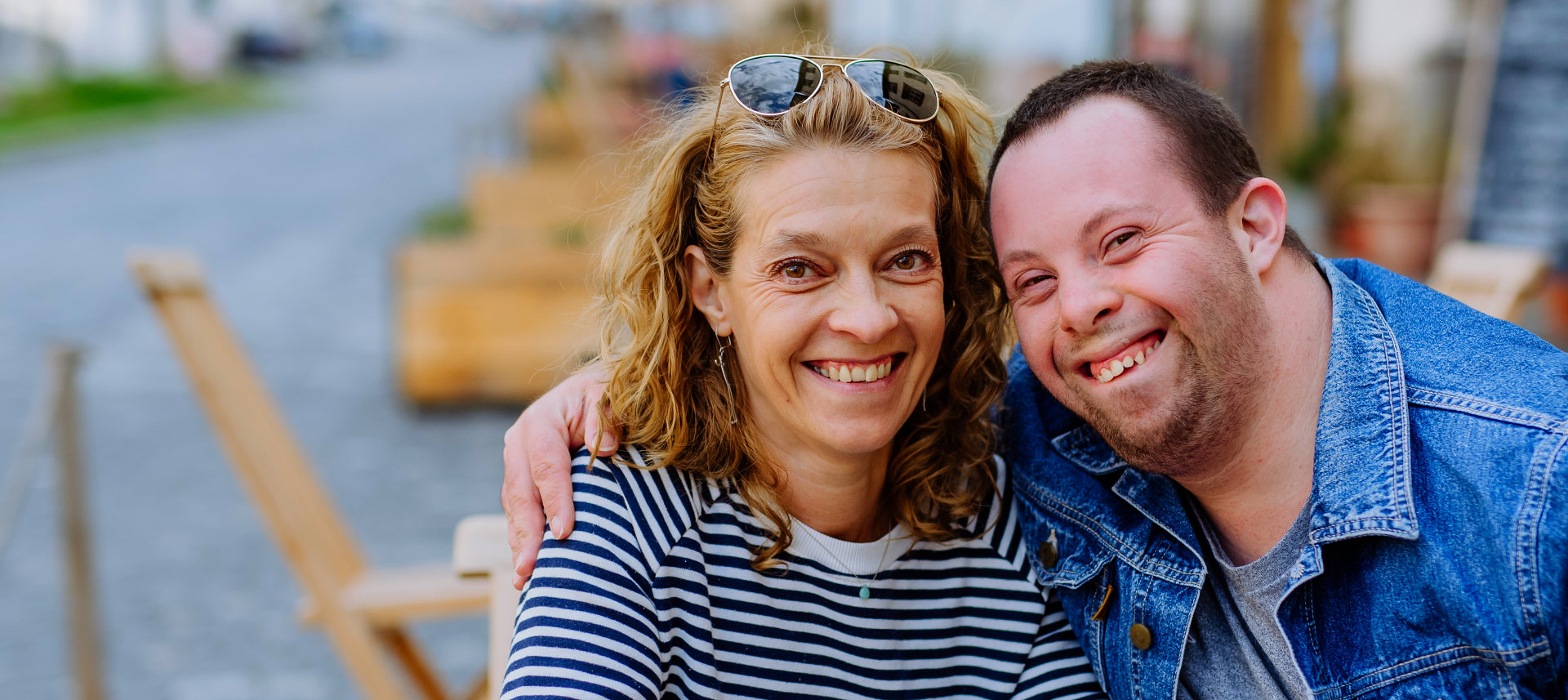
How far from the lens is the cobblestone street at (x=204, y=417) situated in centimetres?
401

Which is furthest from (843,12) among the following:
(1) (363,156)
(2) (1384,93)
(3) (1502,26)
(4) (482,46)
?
(4) (482,46)

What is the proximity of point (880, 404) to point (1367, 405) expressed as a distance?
676mm

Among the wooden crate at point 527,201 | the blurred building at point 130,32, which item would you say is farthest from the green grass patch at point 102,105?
the wooden crate at point 527,201

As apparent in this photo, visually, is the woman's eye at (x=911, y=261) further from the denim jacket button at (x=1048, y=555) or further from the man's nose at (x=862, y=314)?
the denim jacket button at (x=1048, y=555)

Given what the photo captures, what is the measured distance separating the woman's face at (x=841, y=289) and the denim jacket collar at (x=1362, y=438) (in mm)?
568

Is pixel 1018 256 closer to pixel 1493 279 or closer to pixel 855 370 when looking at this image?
pixel 855 370

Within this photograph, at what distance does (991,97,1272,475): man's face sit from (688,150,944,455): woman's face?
170 millimetres

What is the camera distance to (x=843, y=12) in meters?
9.48

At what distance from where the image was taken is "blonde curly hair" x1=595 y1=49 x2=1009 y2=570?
181cm

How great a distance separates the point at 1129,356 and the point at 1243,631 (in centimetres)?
47

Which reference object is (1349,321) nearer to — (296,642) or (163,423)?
(296,642)

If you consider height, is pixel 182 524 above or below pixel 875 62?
below

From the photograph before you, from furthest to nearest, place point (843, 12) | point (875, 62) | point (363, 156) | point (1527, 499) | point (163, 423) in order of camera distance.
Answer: point (363, 156) → point (843, 12) → point (163, 423) → point (875, 62) → point (1527, 499)

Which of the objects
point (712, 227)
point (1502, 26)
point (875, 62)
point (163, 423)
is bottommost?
point (163, 423)
